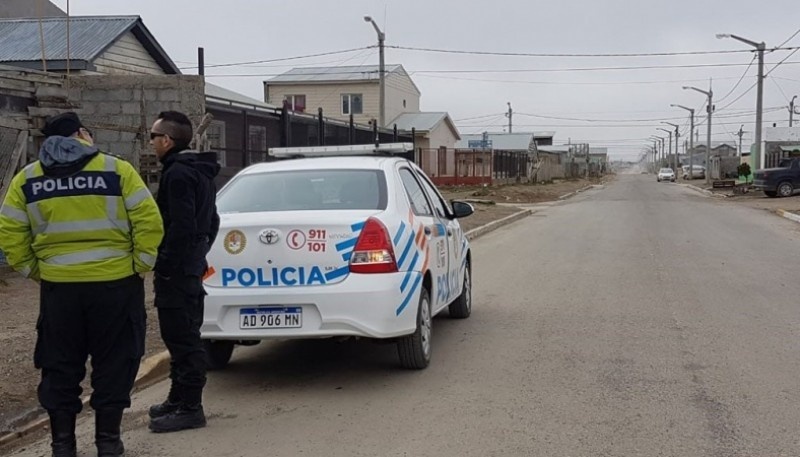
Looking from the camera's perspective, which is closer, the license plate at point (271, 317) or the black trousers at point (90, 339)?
the black trousers at point (90, 339)

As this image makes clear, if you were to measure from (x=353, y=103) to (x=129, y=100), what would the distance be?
40322 mm

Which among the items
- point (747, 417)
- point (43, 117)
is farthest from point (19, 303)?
point (747, 417)

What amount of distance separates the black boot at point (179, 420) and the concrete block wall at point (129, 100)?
25.6 feet

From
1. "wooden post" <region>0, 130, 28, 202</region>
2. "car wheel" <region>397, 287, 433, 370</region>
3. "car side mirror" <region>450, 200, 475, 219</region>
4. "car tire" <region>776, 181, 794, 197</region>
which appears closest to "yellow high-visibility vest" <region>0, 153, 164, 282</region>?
"car wheel" <region>397, 287, 433, 370</region>

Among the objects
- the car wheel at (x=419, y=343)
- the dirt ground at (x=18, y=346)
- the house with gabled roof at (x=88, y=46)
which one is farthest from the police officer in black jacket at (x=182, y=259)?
the house with gabled roof at (x=88, y=46)

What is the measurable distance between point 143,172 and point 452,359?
21.3 ft

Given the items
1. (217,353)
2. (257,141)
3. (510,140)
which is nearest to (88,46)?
(257,141)

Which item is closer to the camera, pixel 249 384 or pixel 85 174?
pixel 85 174

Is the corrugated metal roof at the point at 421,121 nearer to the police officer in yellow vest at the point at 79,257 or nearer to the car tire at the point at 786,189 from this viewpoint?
the car tire at the point at 786,189

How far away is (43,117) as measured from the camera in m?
9.68

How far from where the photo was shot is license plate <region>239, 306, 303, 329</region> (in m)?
5.85

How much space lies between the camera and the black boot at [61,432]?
178 inches

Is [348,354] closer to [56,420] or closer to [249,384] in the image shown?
[249,384]

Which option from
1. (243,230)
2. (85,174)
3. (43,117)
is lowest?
(243,230)
